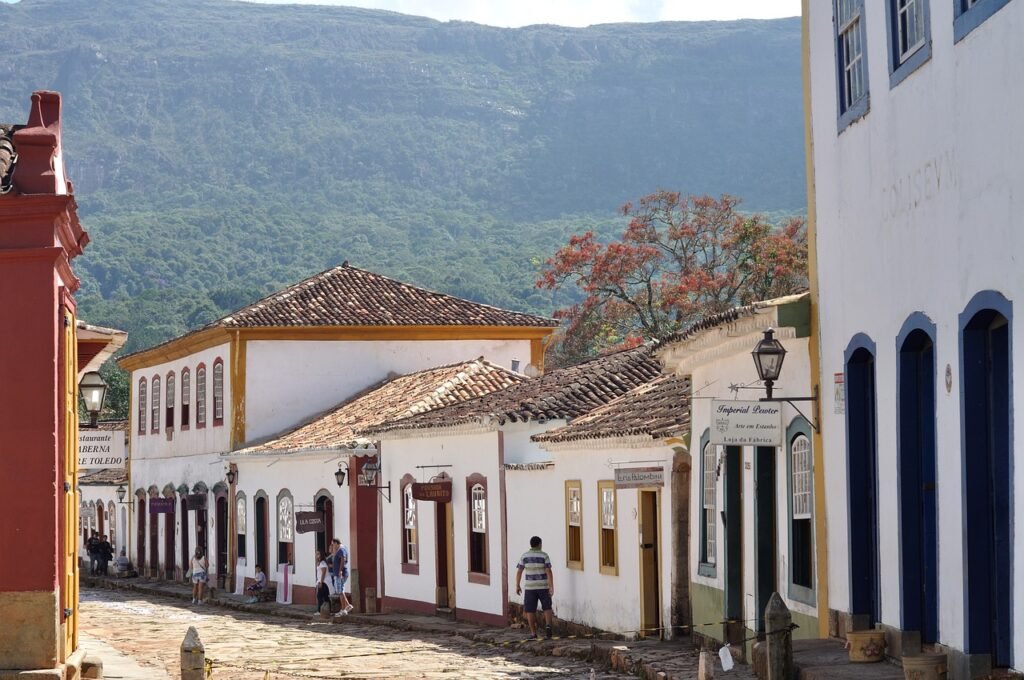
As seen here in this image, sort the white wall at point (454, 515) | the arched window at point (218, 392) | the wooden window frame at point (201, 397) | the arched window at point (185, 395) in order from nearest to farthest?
the white wall at point (454, 515)
the arched window at point (218, 392)
the wooden window frame at point (201, 397)
the arched window at point (185, 395)

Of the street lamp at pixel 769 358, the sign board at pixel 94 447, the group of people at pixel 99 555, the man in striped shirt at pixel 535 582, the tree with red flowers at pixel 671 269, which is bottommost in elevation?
the group of people at pixel 99 555

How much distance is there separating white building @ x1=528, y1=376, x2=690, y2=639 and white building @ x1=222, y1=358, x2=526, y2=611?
638cm

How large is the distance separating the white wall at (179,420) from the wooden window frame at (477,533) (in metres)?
13.0

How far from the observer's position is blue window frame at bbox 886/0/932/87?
36.6 feet

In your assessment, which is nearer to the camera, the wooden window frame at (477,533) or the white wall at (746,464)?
the white wall at (746,464)

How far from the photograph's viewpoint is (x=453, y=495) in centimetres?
2755

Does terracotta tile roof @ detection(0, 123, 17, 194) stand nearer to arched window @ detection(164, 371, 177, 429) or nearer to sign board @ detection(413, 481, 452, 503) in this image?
sign board @ detection(413, 481, 452, 503)

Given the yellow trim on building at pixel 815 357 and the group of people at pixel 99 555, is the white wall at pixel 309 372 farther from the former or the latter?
the yellow trim on building at pixel 815 357

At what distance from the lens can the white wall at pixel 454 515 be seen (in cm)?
2580

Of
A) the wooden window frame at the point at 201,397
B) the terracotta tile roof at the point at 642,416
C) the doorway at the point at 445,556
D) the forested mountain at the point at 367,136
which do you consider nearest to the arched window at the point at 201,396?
the wooden window frame at the point at 201,397

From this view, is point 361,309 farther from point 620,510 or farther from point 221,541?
point 620,510

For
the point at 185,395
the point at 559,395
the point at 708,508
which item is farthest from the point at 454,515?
the point at 185,395

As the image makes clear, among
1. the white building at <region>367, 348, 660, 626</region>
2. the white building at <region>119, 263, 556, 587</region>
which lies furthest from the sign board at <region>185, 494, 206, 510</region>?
the white building at <region>367, 348, 660, 626</region>

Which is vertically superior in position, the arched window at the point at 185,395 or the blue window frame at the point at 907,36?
the blue window frame at the point at 907,36
